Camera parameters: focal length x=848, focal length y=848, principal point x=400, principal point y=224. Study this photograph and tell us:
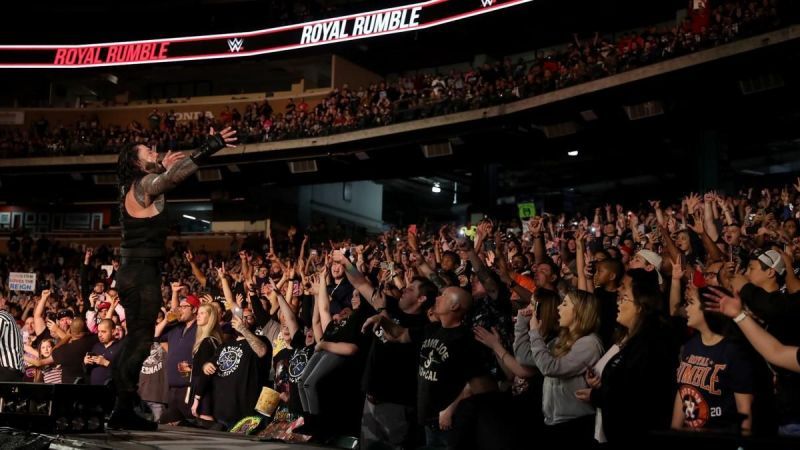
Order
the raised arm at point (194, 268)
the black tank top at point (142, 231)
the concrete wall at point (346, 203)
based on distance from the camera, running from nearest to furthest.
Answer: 1. the black tank top at point (142, 231)
2. the raised arm at point (194, 268)
3. the concrete wall at point (346, 203)

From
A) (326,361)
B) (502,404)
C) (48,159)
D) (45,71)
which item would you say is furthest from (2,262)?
(502,404)

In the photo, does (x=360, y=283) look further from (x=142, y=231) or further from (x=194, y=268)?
(x=194, y=268)

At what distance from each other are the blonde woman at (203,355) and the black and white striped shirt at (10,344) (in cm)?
238

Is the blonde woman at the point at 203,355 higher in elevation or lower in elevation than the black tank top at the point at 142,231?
lower

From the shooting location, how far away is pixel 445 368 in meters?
5.90

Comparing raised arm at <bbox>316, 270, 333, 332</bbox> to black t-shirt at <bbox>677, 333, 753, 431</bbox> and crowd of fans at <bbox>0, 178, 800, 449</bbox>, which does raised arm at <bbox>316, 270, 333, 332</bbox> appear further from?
black t-shirt at <bbox>677, 333, 753, 431</bbox>

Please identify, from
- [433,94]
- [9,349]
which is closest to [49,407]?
[9,349]

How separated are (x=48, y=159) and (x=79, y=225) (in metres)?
3.73

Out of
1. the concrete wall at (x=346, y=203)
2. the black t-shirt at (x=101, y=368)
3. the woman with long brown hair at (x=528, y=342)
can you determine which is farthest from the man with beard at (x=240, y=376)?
the concrete wall at (x=346, y=203)

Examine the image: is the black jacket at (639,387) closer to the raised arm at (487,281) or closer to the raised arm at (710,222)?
the raised arm at (487,281)

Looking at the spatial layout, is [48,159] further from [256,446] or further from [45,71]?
[256,446]

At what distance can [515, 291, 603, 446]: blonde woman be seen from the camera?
17.9 ft

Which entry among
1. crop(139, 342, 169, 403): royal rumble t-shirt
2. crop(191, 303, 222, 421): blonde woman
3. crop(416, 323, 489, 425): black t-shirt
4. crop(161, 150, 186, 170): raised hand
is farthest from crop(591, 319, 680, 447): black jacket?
crop(139, 342, 169, 403): royal rumble t-shirt

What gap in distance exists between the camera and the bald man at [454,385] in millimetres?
5254
